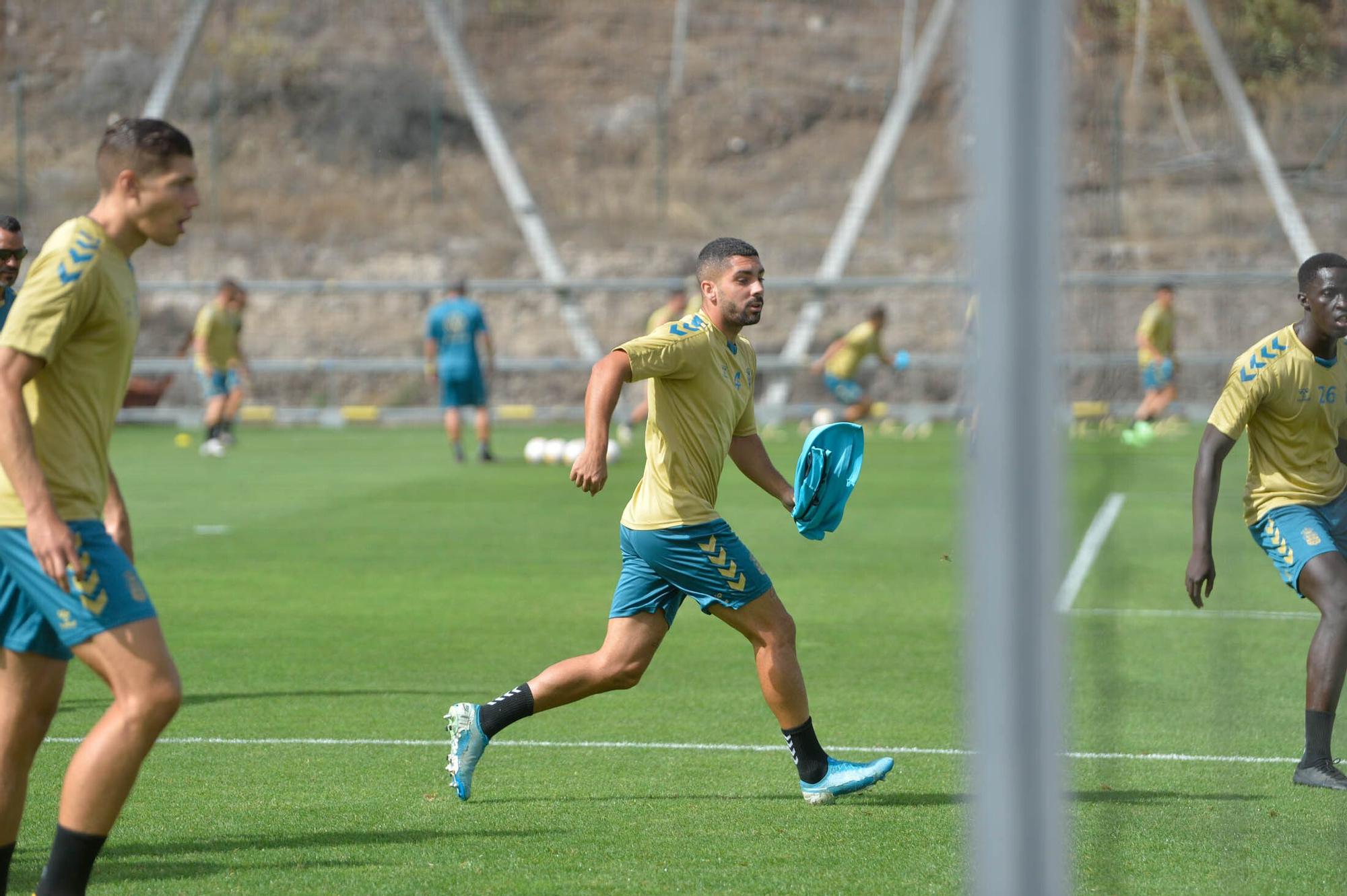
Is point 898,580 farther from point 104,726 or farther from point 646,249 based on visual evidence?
Answer: point 646,249

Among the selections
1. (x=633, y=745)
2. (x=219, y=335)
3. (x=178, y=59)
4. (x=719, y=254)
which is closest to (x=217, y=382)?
(x=219, y=335)

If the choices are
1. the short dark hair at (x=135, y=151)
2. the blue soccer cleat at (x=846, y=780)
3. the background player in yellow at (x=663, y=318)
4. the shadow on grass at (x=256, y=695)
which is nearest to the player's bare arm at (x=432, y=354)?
the background player in yellow at (x=663, y=318)

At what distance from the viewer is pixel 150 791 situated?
605 cm

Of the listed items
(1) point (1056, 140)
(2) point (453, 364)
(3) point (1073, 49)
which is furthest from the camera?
(2) point (453, 364)

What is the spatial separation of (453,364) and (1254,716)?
47.5 ft

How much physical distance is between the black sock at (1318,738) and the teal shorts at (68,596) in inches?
170

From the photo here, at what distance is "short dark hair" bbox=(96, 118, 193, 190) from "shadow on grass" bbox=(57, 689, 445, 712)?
3932 mm

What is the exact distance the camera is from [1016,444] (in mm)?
2719

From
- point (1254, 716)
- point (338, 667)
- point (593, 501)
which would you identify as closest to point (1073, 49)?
point (1254, 716)

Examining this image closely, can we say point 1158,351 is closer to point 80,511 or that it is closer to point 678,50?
point 80,511

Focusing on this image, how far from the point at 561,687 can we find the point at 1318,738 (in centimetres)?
289

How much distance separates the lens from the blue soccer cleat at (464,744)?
19.5ft

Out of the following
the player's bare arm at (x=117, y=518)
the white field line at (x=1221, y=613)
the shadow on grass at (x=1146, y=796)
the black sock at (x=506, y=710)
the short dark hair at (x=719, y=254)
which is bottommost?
the white field line at (x=1221, y=613)

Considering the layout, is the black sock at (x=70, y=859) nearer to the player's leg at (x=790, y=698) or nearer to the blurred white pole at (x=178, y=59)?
the player's leg at (x=790, y=698)
